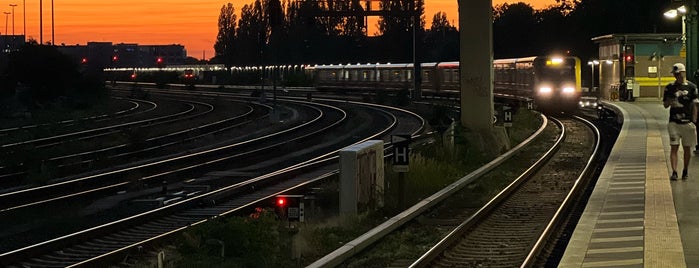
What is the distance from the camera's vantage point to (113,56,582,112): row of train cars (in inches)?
1954

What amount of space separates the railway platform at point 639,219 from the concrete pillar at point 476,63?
4.45 meters

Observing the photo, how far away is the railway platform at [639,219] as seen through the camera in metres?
11.5

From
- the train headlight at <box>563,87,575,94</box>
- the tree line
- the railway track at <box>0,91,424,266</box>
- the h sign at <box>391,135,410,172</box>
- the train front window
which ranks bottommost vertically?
the railway track at <box>0,91,424,266</box>

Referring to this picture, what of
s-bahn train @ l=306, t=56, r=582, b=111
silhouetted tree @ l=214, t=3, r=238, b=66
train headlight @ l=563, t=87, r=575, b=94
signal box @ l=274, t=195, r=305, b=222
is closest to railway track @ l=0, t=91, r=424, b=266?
signal box @ l=274, t=195, r=305, b=222

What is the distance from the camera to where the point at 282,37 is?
416 feet

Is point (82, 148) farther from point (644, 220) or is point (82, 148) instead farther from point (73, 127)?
point (644, 220)

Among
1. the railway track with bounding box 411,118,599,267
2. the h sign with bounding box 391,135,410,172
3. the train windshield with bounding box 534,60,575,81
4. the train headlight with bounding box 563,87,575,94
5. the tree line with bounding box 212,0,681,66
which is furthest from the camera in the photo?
the tree line with bounding box 212,0,681,66

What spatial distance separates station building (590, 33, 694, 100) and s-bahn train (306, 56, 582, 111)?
6.89 meters

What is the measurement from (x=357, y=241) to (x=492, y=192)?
7253 millimetres

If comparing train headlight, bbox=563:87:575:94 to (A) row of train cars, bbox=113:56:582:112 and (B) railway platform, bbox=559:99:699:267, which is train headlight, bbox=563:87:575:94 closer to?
(A) row of train cars, bbox=113:56:582:112

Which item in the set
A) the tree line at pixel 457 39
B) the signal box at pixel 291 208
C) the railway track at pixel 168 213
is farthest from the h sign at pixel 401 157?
the tree line at pixel 457 39

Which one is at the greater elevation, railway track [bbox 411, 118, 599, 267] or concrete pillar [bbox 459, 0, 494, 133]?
concrete pillar [bbox 459, 0, 494, 133]

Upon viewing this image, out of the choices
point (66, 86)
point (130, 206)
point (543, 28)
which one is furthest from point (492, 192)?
point (543, 28)

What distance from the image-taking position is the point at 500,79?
5981 centimetres
